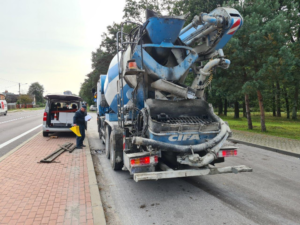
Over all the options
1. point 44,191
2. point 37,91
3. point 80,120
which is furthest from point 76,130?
point 37,91

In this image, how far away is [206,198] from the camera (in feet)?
15.4

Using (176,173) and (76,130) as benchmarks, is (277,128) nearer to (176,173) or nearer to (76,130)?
(76,130)

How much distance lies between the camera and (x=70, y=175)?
19.2 ft

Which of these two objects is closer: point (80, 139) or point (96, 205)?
point (96, 205)

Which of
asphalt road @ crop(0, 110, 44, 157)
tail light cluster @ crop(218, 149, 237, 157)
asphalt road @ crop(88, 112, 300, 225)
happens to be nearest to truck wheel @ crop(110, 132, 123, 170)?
asphalt road @ crop(88, 112, 300, 225)

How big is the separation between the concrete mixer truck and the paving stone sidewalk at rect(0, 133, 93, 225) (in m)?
1.08

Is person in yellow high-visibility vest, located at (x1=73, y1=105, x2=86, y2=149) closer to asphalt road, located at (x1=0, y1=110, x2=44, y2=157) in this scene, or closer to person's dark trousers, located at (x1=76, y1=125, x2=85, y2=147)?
person's dark trousers, located at (x1=76, y1=125, x2=85, y2=147)

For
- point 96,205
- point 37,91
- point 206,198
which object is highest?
point 37,91

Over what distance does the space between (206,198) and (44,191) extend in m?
3.23

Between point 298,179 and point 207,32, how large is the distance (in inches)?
168

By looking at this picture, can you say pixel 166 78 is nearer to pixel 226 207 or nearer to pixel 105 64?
pixel 226 207

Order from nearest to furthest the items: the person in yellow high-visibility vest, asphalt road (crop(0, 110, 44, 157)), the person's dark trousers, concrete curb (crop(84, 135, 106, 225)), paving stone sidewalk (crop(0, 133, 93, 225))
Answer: concrete curb (crop(84, 135, 106, 225)), paving stone sidewalk (crop(0, 133, 93, 225)), the person's dark trousers, the person in yellow high-visibility vest, asphalt road (crop(0, 110, 44, 157))

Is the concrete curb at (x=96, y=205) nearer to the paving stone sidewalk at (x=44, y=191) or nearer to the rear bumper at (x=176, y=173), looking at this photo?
the paving stone sidewalk at (x=44, y=191)

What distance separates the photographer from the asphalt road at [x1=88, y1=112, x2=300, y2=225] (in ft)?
12.7
